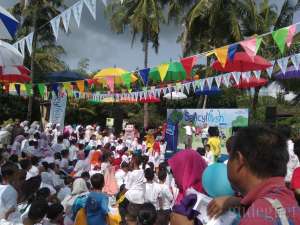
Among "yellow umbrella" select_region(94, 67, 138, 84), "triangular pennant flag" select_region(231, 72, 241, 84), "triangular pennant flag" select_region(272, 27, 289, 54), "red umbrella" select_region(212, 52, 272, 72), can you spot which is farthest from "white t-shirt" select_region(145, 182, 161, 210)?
"yellow umbrella" select_region(94, 67, 138, 84)

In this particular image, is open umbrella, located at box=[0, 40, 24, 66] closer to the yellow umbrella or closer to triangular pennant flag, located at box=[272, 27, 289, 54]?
triangular pennant flag, located at box=[272, 27, 289, 54]

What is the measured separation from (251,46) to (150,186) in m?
4.96

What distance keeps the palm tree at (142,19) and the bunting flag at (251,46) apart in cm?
1919

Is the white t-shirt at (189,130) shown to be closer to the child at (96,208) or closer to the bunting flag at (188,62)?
the bunting flag at (188,62)

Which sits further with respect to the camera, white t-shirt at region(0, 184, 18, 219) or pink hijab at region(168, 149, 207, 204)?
white t-shirt at region(0, 184, 18, 219)

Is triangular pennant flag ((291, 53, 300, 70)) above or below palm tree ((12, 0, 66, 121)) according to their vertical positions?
below

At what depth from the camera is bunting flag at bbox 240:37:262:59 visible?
10.5 metres

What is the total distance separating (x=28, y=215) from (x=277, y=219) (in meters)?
3.13

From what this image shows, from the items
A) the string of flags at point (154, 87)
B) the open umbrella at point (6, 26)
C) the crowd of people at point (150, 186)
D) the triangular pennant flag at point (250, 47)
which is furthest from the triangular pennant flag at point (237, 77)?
the open umbrella at point (6, 26)

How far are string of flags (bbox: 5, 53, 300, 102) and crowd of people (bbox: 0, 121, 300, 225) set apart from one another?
4.54 m

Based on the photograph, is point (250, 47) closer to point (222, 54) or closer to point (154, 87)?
point (222, 54)

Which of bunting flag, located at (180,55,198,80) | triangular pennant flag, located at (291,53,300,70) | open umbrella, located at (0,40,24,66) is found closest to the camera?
open umbrella, located at (0,40,24,66)

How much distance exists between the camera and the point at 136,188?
7195mm

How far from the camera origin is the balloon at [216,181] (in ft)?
9.60
